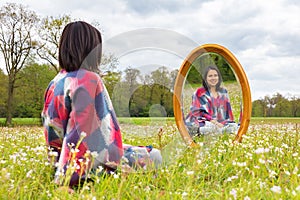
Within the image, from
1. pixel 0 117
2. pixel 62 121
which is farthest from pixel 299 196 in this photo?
pixel 0 117

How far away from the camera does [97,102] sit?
3.41 m

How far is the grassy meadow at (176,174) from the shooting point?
2.69 metres

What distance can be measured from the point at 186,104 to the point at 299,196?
331 cm

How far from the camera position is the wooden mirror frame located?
5.27 metres

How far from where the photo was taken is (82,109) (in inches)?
129

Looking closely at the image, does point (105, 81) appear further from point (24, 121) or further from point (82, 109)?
point (24, 121)

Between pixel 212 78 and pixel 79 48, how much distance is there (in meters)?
2.95

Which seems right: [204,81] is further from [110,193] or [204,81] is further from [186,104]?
[110,193]

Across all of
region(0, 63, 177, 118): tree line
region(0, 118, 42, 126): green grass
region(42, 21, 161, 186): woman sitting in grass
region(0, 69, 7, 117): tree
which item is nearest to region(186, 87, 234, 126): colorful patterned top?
region(0, 63, 177, 118): tree line

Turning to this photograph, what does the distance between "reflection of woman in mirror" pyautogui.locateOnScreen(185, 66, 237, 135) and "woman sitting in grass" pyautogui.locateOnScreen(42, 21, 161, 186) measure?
246 centimetres

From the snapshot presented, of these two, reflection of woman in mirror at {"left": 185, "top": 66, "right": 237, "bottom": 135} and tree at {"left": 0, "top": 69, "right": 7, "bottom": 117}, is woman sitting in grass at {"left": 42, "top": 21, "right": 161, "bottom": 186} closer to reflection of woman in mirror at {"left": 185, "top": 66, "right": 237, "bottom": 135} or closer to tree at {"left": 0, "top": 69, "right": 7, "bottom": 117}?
reflection of woman in mirror at {"left": 185, "top": 66, "right": 237, "bottom": 135}

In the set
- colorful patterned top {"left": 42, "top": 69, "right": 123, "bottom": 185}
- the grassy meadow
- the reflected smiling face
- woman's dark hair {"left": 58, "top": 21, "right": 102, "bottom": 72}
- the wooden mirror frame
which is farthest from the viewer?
the reflected smiling face

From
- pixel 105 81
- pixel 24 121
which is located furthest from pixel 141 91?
pixel 24 121

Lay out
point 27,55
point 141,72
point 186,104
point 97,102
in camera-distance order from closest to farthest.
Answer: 1. point 97,102
2. point 141,72
3. point 186,104
4. point 27,55
